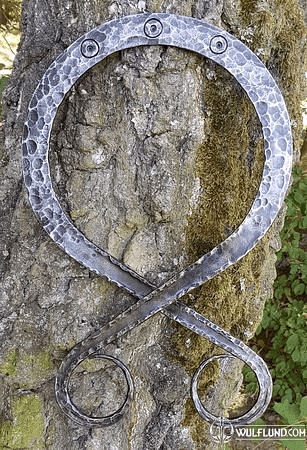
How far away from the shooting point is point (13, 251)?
1.18 metres

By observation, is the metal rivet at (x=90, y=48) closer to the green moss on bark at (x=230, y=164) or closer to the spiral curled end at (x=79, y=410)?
the green moss on bark at (x=230, y=164)

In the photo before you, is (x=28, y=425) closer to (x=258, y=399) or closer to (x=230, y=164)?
(x=258, y=399)

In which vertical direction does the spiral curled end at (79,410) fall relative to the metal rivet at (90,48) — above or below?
below

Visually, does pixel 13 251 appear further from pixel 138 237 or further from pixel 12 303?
pixel 138 237

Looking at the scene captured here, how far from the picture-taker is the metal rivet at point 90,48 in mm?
1039

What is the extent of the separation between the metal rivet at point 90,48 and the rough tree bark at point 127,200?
0.05 metres

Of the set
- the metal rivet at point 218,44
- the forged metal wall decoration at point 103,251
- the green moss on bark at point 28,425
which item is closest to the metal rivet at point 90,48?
the forged metal wall decoration at point 103,251

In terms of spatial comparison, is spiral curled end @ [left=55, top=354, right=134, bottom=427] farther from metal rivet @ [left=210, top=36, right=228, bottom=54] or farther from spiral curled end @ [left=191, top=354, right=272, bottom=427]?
metal rivet @ [left=210, top=36, right=228, bottom=54]

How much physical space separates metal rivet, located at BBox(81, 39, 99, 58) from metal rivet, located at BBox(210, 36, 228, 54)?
0.21 m

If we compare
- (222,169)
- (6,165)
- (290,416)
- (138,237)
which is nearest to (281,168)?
(222,169)

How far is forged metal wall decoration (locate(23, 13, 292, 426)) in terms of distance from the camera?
1.04 meters

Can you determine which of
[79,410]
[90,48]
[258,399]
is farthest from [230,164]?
[79,410]

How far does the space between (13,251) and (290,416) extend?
4.13ft

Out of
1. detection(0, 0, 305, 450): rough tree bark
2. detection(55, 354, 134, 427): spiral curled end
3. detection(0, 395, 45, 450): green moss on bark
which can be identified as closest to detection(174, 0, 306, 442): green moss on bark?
detection(0, 0, 305, 450): rough tree bark
